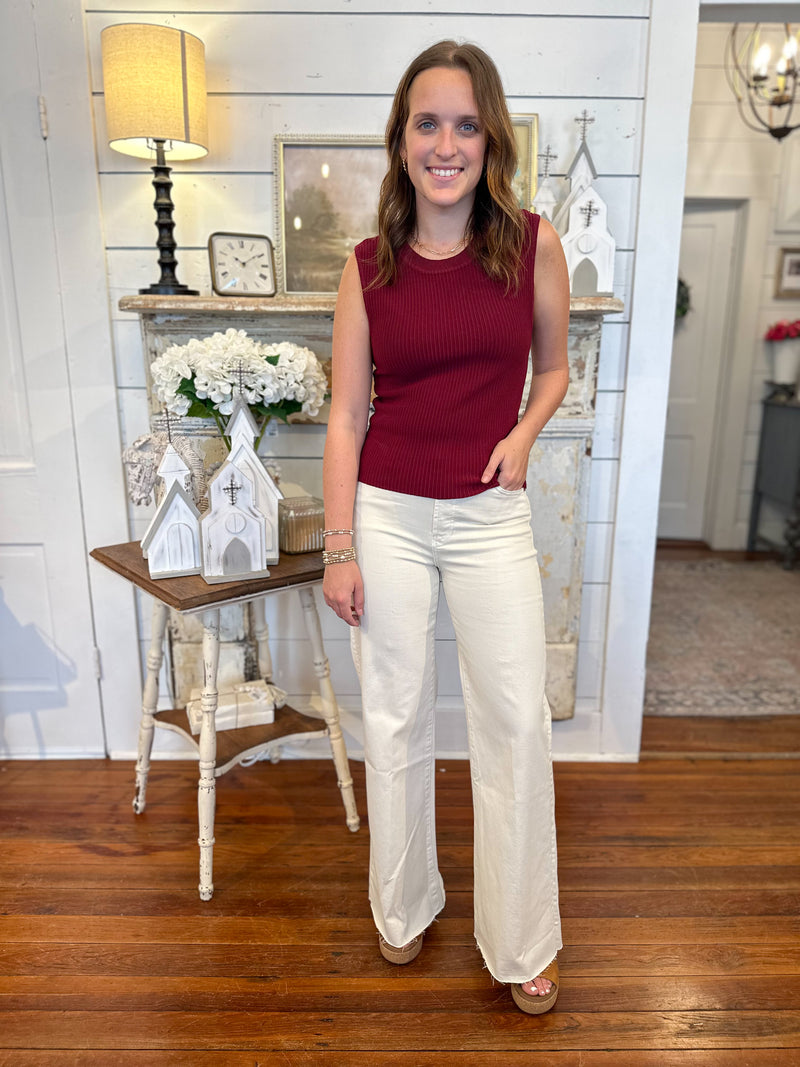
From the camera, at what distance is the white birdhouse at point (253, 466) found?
5.45ft

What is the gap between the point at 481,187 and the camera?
1.30m

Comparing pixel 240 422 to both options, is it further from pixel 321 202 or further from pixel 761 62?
pixel 761 62

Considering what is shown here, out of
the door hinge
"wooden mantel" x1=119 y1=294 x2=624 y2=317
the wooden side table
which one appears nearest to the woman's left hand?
the wooden side table

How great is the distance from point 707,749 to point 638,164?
5.62 ft

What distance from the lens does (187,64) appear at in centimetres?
173

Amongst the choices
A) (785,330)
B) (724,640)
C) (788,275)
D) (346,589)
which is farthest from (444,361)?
(788,275)

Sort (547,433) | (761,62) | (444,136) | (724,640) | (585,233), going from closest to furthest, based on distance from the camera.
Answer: (444,136)
(585,233)
(547,433)
(724,640)
(761,62)

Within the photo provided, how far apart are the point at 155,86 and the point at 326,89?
43 centimetres

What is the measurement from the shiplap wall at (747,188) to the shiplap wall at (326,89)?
2534 millimetres

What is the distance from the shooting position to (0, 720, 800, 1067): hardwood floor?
1.37 m

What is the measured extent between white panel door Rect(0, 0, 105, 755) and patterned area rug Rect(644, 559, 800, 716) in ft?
6.20

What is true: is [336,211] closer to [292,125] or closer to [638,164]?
[292,125]

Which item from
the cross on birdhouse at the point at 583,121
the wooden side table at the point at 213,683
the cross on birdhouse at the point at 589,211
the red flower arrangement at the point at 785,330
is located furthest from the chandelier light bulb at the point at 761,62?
the wooden side table at the point at 213,683

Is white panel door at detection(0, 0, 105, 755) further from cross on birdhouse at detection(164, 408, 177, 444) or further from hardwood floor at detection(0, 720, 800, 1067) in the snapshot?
cross on birdhouse at detection(164, 408, 177, 444)
